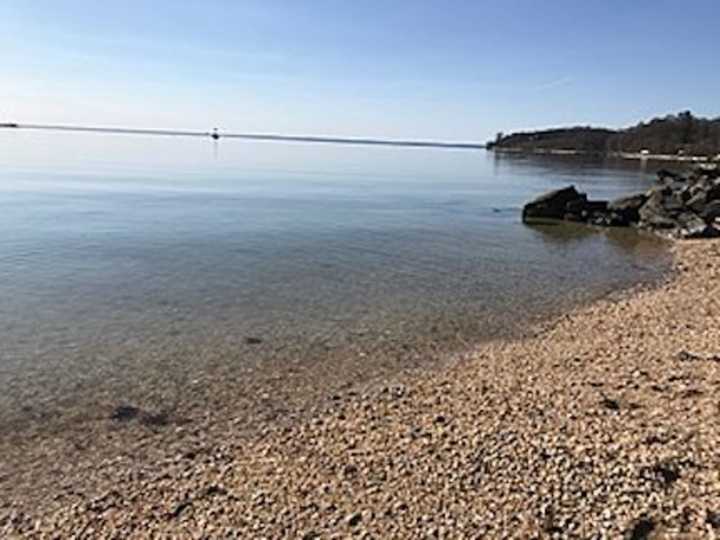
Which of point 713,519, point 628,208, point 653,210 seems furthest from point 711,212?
point 713,519

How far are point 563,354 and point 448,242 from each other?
64.4ft

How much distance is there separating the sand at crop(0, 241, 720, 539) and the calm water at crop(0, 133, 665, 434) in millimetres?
2279

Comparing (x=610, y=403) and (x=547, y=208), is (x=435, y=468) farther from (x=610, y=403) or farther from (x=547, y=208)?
(x=547, y=208)

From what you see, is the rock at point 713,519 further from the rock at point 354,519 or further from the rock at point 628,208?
the rock at point 628,208

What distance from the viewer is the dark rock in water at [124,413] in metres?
11.5

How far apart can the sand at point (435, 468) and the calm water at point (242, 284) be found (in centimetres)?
228

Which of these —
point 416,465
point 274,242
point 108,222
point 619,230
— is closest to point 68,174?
point 108,222

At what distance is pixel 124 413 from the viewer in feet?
38.4

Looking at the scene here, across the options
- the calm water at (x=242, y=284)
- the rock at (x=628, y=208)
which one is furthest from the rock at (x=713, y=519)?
the rock at (x=628, y=208)

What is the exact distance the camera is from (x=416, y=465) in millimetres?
8875

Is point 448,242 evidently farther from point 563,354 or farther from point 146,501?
point 146,501

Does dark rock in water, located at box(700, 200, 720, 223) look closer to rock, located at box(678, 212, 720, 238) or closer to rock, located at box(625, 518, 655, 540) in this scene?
rock, located at box(678, 212, 720, 238)

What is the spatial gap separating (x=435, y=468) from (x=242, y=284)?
1453cm

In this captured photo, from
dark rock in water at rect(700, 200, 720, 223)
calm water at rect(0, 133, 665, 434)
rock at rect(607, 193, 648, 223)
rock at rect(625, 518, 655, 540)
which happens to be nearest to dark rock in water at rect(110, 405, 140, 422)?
calm water at rect(0, 133, 665, 434)
